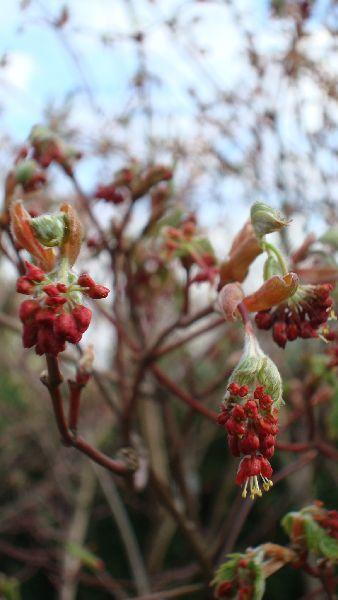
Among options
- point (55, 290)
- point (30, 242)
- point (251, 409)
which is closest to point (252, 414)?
point (251, 409)

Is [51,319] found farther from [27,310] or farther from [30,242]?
[30,242]

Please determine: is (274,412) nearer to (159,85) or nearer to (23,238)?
(23,238)

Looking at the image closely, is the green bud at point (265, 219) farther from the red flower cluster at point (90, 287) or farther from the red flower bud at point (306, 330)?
the red flower cluster at point (90, 287)

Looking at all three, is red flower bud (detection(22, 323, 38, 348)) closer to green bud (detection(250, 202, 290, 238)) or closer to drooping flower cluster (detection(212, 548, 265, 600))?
green bud (detection(250, 202, 290, 238))

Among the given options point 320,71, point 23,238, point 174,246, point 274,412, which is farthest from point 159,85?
point 274,412

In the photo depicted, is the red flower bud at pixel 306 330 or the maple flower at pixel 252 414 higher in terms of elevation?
the red flower bud at pixel 306 330

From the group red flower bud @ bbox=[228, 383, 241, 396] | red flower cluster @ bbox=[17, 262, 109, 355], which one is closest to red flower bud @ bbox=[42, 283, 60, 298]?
red flower cluster @ bbox=[17, 262, 109, 355]

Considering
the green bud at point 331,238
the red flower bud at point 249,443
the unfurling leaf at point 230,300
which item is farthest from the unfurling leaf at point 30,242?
the green bud at point 331,238
